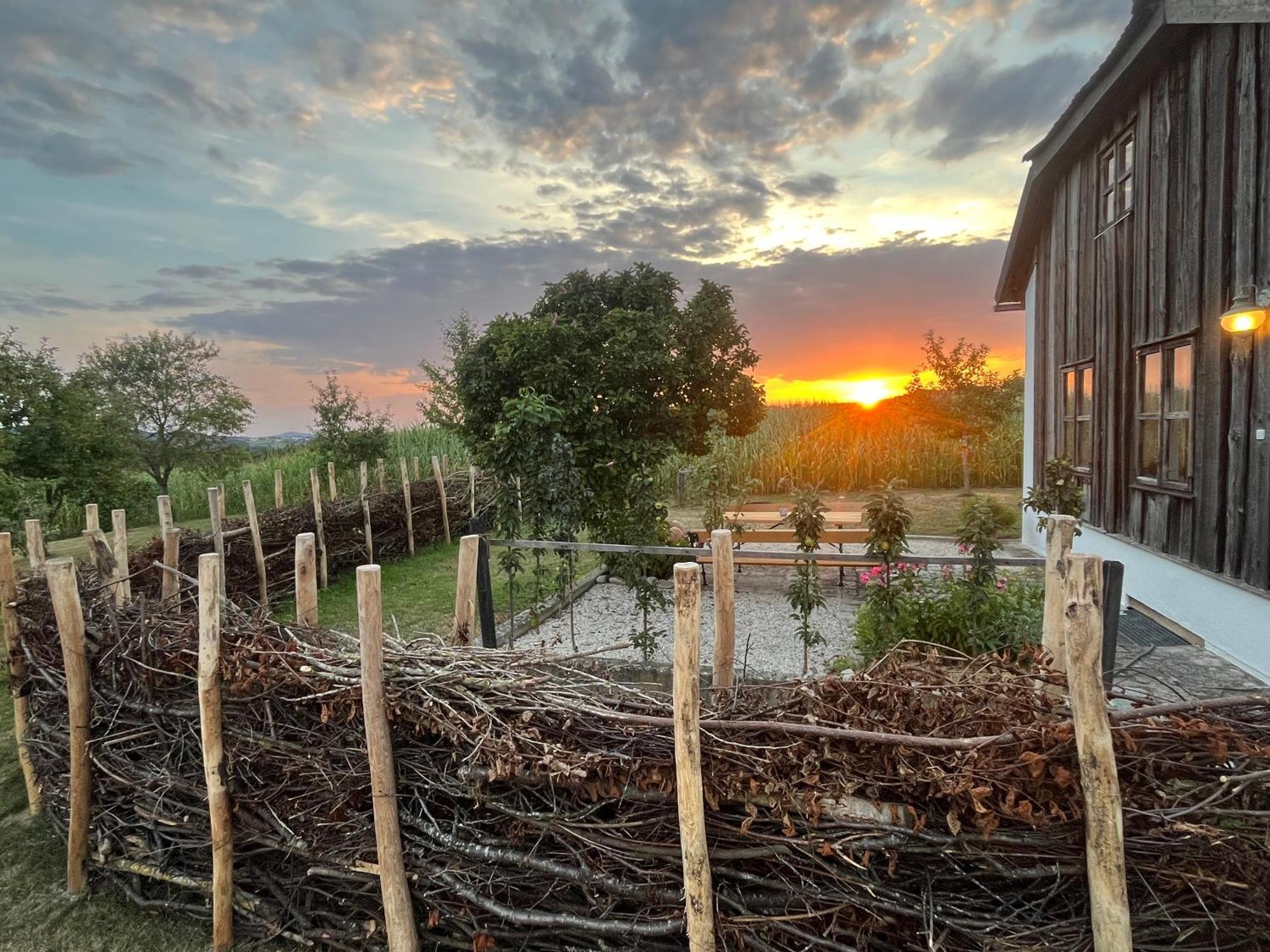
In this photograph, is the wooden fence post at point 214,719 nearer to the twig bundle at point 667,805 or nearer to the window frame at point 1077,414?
the twig bundle at point 667,805

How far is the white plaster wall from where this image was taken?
465 cm

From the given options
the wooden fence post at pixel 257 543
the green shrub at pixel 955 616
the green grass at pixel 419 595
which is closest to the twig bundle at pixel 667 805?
the green shrub at pixel 955 616

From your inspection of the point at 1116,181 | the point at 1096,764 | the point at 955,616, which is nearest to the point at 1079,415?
the point at 1116,181

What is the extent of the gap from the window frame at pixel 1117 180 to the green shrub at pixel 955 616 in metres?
4.73

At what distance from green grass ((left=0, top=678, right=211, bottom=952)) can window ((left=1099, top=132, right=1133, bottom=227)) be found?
31.9 feet

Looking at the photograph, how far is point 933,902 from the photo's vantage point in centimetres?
179

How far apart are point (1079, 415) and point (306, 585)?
9100 millimetres

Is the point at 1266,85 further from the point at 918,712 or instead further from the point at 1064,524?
the point at 918,712

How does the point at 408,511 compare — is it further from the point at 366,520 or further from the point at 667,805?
the point at 667,805

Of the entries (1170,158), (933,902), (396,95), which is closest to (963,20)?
(1170,158)

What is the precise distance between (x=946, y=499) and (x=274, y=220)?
15.3 meters

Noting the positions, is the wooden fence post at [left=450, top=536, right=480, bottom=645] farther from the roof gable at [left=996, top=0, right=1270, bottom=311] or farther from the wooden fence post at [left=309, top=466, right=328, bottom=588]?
the roof gable at [left=996, top=0, right=1270, bottom=311]

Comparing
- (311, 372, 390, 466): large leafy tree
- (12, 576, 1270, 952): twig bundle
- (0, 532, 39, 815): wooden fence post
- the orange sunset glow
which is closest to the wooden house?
(12, 576, 1270, 952): twig bundle

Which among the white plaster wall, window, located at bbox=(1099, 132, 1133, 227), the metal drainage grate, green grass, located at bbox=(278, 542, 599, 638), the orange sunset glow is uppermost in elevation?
window, located at bbox=(1099, 132, 1133, 227)
